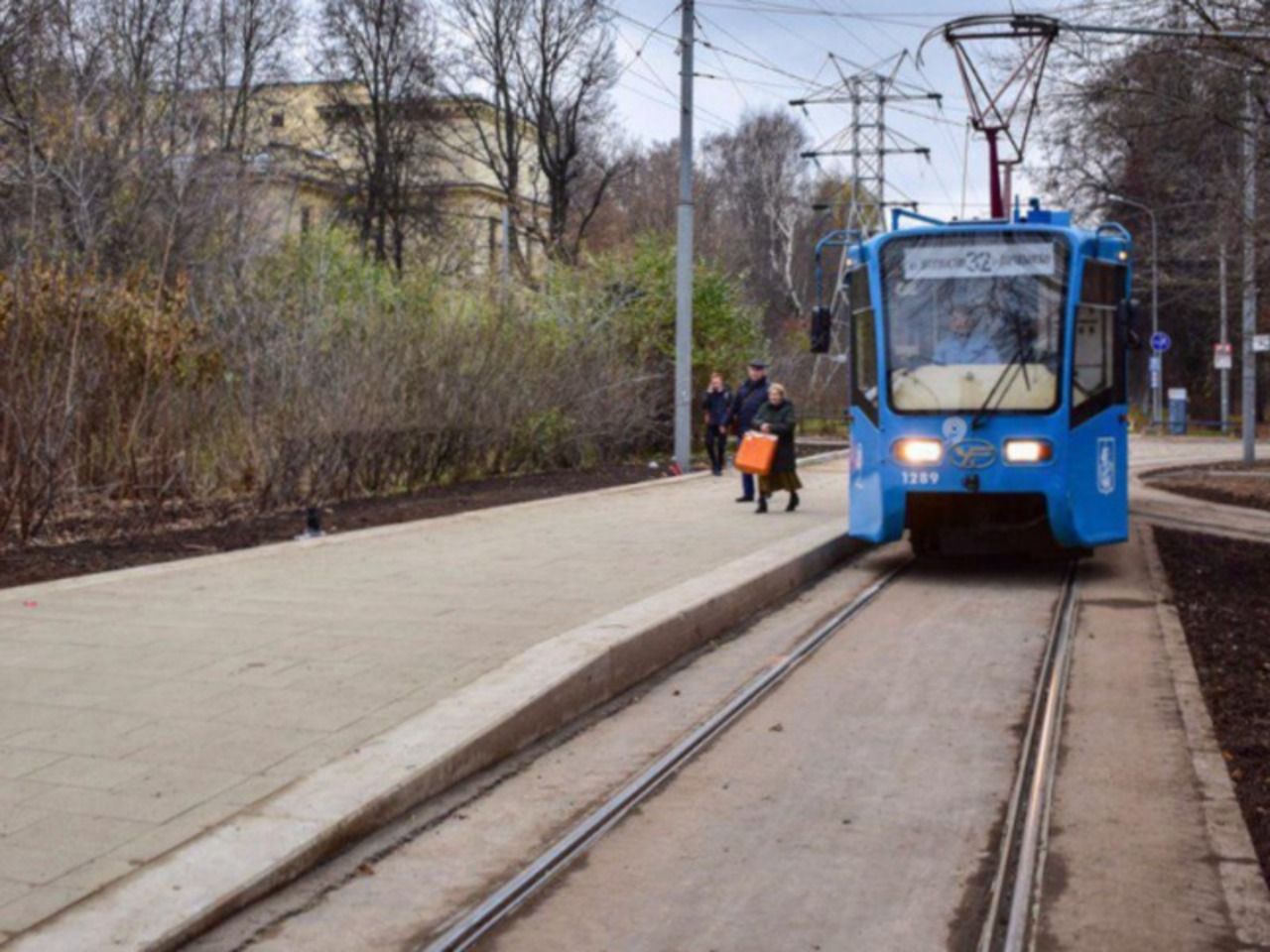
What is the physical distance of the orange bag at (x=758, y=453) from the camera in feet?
58.3

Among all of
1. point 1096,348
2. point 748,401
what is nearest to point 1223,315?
point 748,401

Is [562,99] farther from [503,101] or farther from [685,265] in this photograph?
[685,265]

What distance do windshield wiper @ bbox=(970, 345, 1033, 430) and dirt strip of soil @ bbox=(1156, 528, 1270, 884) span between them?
6.69ft

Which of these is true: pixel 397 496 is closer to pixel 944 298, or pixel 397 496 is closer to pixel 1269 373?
pixel 944 298

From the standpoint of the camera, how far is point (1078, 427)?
13.2m

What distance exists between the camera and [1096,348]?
13.4 m

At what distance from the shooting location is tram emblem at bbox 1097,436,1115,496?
13.4 metres

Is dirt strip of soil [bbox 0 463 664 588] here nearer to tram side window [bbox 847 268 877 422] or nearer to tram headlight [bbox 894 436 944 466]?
tram side window [bbox 847 268 877 422]

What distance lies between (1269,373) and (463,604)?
54277mm

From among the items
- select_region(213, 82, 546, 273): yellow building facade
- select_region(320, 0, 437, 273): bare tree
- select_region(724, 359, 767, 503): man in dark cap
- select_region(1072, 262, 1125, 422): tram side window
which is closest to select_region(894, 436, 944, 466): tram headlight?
select_region(1072, 262, 1125, 422): tram side window

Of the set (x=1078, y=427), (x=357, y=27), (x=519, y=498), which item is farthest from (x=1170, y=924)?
(x=357, y=27)

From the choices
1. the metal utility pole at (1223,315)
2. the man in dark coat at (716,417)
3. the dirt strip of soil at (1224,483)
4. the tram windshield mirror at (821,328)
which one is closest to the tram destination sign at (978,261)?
the tram windshield mirror at (821,328)

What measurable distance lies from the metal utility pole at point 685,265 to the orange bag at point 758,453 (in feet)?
24.5

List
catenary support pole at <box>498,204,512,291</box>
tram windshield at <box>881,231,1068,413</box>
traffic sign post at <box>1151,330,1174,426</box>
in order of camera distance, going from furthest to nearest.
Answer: traffic sign post at <box>1151,330,1174,426</box> < catenary support pole at <box>498,204,512,291</box> < tram windshield at <box>881,231,1068,413</box>
